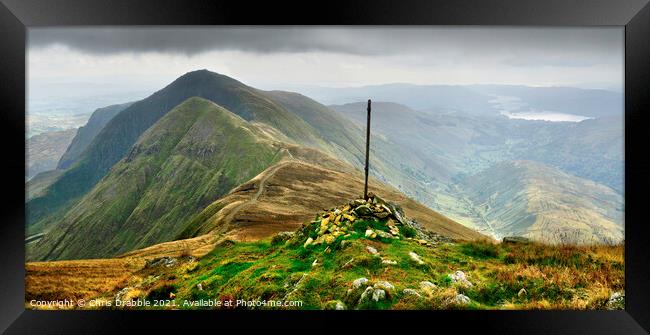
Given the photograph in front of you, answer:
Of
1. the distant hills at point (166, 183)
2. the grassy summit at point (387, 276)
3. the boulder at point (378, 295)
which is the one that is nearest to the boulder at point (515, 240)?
the grassy summit at point (387, 276)

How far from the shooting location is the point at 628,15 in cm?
1157

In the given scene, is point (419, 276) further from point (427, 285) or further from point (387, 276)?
point (387, 276)

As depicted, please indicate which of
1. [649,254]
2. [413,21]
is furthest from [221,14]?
[649,254]

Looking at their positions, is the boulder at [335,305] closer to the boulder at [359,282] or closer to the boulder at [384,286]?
the boulder at [359,282]

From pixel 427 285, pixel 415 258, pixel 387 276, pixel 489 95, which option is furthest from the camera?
pixel 489 95

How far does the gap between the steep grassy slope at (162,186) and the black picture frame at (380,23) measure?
112864 mm

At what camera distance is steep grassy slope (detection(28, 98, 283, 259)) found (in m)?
139

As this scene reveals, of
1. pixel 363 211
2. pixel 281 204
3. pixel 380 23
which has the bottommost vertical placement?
pixel 281 204

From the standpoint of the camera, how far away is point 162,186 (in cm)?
16138

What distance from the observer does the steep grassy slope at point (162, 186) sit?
456 ft

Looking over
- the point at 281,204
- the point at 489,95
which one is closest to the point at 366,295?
the point at 281,204

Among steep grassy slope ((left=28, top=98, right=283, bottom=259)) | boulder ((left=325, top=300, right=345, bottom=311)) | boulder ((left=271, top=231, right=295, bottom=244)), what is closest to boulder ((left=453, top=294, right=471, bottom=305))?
boulder ((left=325, top=300, right=345, bottom=311))

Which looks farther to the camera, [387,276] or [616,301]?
[387,276]

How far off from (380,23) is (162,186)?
159675mm
